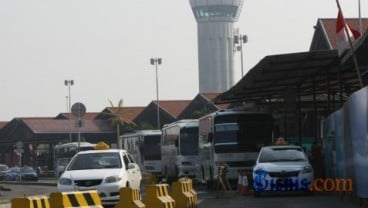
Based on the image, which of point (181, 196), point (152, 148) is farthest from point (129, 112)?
point (181, 196)

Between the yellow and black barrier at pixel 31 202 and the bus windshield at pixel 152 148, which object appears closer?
the yellow and black barrier at pixel 31 202

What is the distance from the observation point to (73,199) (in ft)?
43.0

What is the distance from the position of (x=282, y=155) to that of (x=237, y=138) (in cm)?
627

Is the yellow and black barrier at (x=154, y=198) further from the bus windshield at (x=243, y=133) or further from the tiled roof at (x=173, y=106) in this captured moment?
the tiled roof at (x=173, y=106)

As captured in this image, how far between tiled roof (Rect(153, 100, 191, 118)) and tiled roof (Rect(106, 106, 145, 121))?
418 cm

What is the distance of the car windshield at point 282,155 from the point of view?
28.8m

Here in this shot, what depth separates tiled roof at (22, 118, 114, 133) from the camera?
3999 inches

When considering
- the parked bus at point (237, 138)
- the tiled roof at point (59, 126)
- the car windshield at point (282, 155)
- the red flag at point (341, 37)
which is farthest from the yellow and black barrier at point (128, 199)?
the tiled roof at point (59, 126)

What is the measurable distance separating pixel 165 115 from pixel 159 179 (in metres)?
48.2

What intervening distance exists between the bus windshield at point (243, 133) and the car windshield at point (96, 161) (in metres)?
10.1

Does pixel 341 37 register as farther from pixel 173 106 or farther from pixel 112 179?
pixel 173 106

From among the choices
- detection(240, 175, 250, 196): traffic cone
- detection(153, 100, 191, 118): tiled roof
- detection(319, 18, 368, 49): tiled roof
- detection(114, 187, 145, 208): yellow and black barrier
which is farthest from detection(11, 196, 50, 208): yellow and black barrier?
detection(153, 100, 191, 118): tiled roof

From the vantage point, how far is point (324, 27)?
221ft

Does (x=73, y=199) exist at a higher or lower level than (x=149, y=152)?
lower
